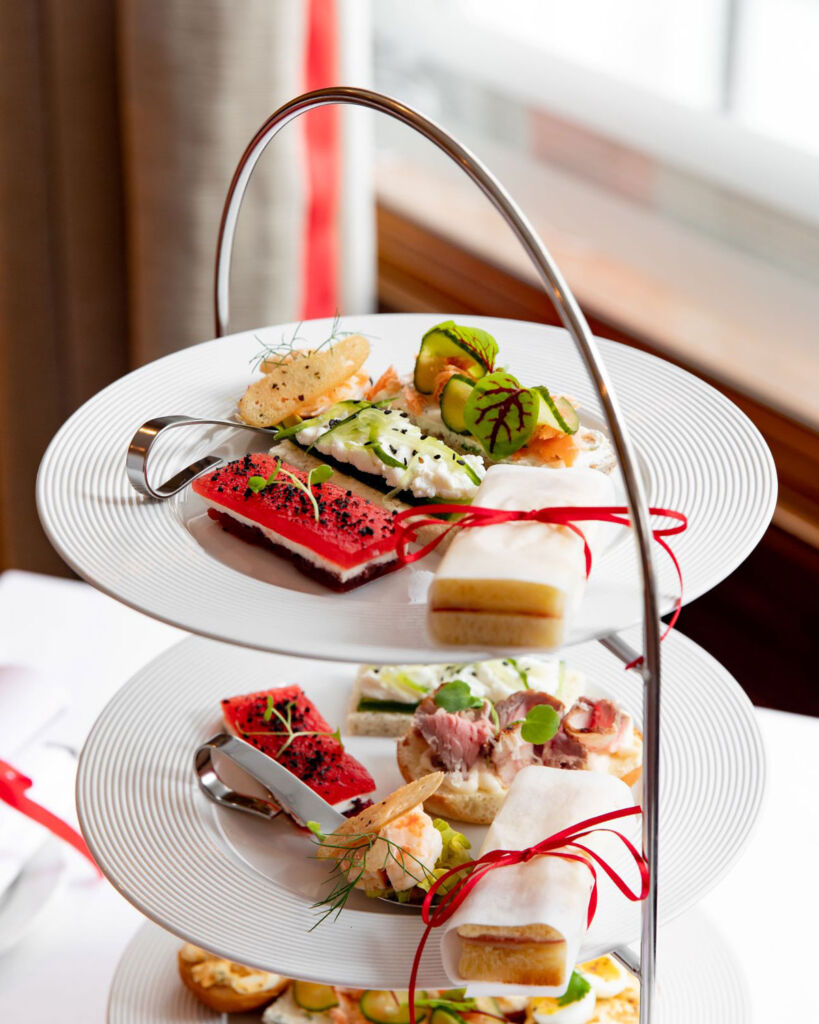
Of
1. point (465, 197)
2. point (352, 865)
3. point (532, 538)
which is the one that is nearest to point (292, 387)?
point (532, 538)

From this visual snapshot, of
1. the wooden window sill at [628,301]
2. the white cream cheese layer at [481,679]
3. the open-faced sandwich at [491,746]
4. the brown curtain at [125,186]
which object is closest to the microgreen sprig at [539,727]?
the open-faced sandwich at [491,746]

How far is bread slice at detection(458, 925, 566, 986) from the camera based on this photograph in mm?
908

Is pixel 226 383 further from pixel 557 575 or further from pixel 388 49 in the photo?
pixel 388 49

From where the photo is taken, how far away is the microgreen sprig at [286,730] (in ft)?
3.85

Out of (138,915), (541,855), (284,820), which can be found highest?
(541,855)

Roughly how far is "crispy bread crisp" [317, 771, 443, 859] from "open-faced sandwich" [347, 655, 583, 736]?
16 cm

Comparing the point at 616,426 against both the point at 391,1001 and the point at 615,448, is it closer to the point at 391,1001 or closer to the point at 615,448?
the point at 615,448

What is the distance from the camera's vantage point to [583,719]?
3.75 ft

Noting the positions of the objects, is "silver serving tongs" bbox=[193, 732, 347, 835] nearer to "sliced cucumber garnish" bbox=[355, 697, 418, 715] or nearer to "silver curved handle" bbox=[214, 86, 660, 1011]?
"sliced cucumber garnish" bbox=[355, 697, 418, 715]

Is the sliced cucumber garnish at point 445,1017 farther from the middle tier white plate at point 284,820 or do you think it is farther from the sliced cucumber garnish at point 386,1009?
the middle tier white plate at point 284,820

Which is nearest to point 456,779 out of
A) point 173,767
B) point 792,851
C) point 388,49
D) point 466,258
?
point 173,767

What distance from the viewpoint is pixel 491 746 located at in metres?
1.13

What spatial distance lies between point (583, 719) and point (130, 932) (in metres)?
0.60

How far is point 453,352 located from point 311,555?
26cm
